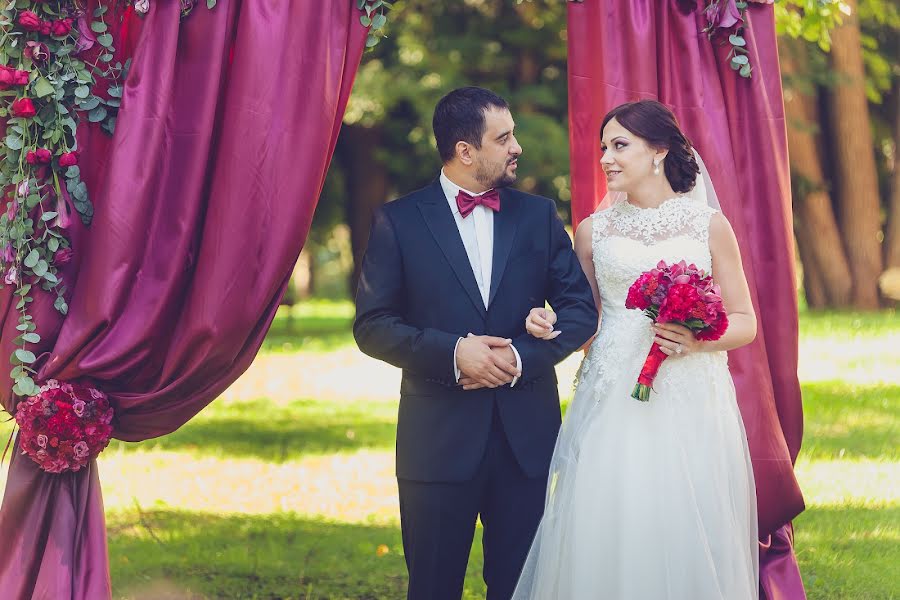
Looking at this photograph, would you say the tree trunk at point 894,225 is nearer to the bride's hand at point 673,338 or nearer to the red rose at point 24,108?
the bride's hand at point 673,338

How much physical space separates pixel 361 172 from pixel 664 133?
14.8 meters

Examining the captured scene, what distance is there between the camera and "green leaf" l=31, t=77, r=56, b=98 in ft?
12.8

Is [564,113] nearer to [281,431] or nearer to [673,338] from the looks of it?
[281,431]

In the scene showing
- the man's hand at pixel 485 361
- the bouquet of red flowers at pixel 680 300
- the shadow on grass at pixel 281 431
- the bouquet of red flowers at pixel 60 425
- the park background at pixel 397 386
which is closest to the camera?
the bouquet of red flowers at pixel 680 300

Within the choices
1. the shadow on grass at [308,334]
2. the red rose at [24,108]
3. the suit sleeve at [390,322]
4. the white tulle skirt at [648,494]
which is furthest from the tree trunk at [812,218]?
the red rose at [24,108]

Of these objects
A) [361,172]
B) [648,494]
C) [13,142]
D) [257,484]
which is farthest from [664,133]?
[361,172]

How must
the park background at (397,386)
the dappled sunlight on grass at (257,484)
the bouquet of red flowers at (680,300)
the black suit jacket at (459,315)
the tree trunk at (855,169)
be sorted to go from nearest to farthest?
the bouquet of red flowers at (680,300), the black suit jacket at (459,315), the park background at (397,386), the dappled sunlight on grass at (257,484), the tree trunk at (855,169)

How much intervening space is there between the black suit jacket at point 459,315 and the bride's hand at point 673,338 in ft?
0.77

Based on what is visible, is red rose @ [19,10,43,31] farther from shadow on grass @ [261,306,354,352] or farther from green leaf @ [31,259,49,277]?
shadow on grass @ [261,306,354,352]

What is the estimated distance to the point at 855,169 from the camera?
15.1 metres

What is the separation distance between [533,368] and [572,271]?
41cm

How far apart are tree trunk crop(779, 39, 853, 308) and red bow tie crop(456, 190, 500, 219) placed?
38.0 ft

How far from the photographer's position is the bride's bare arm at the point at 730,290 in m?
3.86

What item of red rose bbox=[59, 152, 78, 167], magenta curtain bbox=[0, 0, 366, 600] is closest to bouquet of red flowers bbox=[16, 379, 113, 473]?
magenta curtain bbox=[0, 0, 366, 600]
